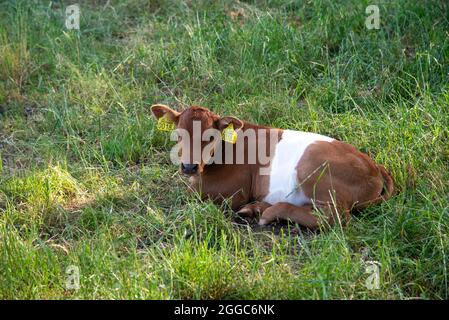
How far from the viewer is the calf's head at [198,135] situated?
6.17 meters

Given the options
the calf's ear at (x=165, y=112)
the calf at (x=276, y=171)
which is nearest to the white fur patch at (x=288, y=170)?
the calf at (x=276, y=171)

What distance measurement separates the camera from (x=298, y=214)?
19.8ft

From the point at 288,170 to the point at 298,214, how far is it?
1.32ft

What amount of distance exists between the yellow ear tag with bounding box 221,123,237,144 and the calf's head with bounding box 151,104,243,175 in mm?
25

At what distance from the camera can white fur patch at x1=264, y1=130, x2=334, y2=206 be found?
6242 millimetres

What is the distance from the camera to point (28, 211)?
247 inches

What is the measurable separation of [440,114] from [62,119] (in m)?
3.41

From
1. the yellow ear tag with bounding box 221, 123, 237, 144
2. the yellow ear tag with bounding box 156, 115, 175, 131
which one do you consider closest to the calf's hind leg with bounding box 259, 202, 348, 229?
the yellow ear tag with bounding box 221, 123, 237, 144

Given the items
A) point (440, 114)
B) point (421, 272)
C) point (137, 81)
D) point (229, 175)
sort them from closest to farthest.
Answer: point (421, 272) → point (229, 175) → point (440, 114) → point (137, 81)

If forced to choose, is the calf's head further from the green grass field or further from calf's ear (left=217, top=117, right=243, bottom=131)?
the green grass field

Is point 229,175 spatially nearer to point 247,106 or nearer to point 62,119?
point 247,106

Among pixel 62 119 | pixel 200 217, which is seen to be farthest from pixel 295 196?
pixel 62 119

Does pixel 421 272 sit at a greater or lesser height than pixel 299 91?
lesser

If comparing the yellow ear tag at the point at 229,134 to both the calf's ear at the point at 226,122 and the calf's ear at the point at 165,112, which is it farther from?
the calf's ear at the point at 165,112
